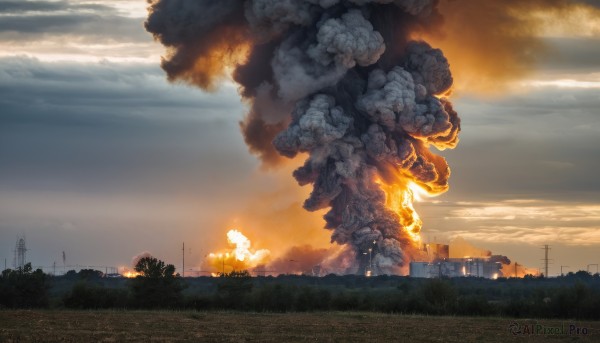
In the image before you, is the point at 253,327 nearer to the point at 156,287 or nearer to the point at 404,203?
the point at 156,287

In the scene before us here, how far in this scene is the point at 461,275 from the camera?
7407 inches

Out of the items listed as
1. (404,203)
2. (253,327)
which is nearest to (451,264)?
(404,203)

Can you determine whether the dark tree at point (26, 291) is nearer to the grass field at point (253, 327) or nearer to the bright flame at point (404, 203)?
the grass field at point (253, 327)

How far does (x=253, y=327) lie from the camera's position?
294ft

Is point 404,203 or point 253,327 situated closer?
point 253,327

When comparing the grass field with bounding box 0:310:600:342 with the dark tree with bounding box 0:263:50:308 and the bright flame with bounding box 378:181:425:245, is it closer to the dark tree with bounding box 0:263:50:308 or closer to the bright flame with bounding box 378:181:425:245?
the dark tree with bounding box 0:263:50:308

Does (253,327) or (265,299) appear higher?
(265,299)

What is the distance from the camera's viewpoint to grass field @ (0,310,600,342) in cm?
8200

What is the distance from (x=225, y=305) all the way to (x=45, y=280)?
14.8 m

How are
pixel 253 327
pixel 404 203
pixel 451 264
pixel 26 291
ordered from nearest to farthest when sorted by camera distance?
pixel 253 327 → pixel 26 291 → pixel 404 203 → pixel 451 264

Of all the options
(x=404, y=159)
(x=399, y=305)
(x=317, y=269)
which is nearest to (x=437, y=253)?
(x=317, y=269)

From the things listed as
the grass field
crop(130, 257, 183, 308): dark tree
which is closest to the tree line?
crop(130, 257, 183, 308): dark tree

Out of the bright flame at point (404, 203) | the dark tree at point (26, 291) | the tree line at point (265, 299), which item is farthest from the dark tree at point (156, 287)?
the bright flame at point (404, 203)

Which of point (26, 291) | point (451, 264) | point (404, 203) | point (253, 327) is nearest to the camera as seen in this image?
point (253, 327)
